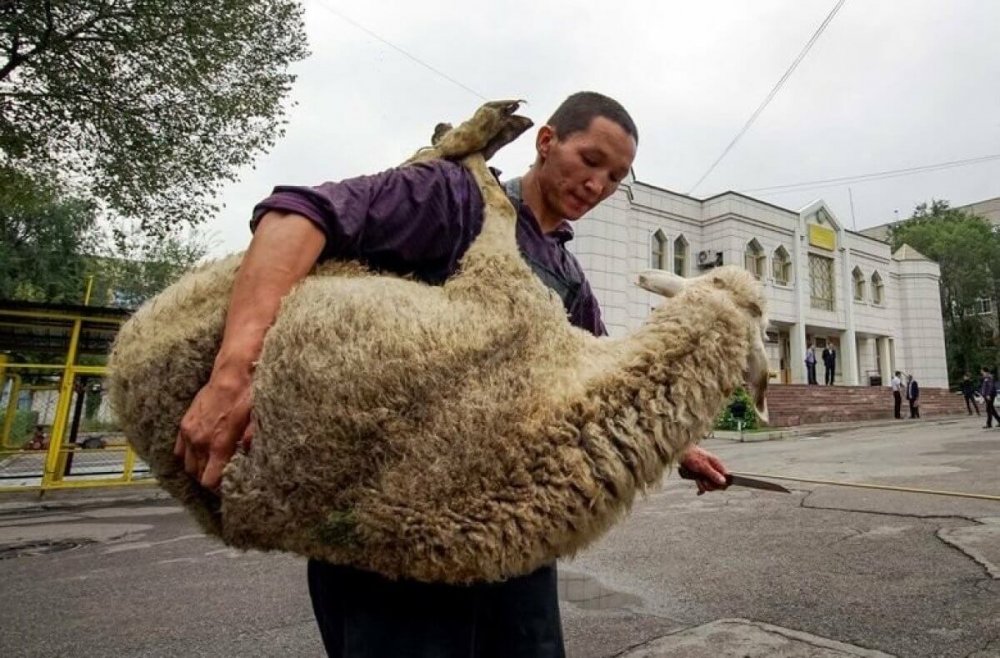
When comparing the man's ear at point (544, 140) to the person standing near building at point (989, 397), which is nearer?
the man's ear at point (544, 140)

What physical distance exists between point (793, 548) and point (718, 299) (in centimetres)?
421

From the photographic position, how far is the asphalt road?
309cm

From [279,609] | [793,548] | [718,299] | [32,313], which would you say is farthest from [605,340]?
[32,313]

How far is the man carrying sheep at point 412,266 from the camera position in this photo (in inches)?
42.6

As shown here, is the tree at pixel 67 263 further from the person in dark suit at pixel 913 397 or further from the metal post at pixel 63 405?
the person in dark suit at pixel 913 397

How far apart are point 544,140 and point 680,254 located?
22.4m

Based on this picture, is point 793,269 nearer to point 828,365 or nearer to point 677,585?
point 828,365

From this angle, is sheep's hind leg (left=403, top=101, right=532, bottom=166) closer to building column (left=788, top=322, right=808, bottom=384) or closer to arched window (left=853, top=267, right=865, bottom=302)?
building column (left=788, top=322, right=808, bottom=384)

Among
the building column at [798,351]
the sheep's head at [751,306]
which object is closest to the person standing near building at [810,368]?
the building column at [798,351]

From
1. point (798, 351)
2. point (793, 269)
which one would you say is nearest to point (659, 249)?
point (793, 269)

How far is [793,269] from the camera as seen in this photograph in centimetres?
2489

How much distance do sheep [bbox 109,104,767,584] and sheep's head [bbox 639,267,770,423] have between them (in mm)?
48

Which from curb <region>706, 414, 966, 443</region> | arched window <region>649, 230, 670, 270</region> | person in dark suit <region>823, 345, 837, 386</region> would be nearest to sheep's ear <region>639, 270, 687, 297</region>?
curb <region>706, 414, 966, 443</region>

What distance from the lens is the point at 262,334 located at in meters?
1.08
